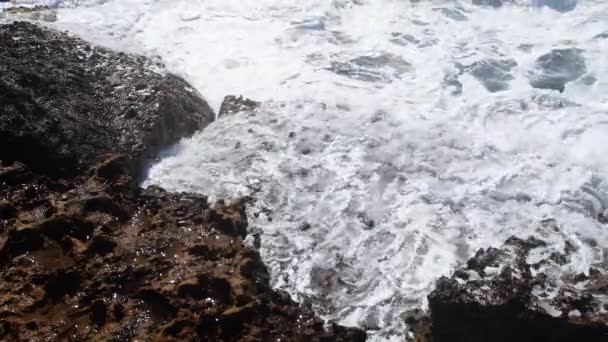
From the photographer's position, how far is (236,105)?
24.7 feet

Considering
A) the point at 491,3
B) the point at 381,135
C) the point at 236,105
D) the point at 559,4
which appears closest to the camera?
the point at 381,135

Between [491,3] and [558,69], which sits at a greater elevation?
[491,3]

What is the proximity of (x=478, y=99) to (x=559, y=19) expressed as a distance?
318 cm

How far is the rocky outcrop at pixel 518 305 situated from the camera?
14.1ft

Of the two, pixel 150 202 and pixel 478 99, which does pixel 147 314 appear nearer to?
pixel 150 202

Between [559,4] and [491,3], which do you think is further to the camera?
[491,3]

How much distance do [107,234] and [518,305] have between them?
3386 mm

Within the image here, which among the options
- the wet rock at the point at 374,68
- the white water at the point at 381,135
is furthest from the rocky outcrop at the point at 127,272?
the wet rock at the point at 374,68

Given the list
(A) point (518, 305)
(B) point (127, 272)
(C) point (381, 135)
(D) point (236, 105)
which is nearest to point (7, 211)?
(B) point (127, 272)

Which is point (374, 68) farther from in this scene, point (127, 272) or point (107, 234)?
point (127, 272)

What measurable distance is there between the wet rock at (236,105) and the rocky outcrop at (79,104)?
0.70ft

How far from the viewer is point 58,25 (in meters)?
9.62

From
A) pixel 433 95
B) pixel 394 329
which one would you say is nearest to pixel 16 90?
pixel 394 329

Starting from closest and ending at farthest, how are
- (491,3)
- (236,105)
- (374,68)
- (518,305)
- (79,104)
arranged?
(518,305)
(79,104)
(236,105)
(374,68)
(491,3)
